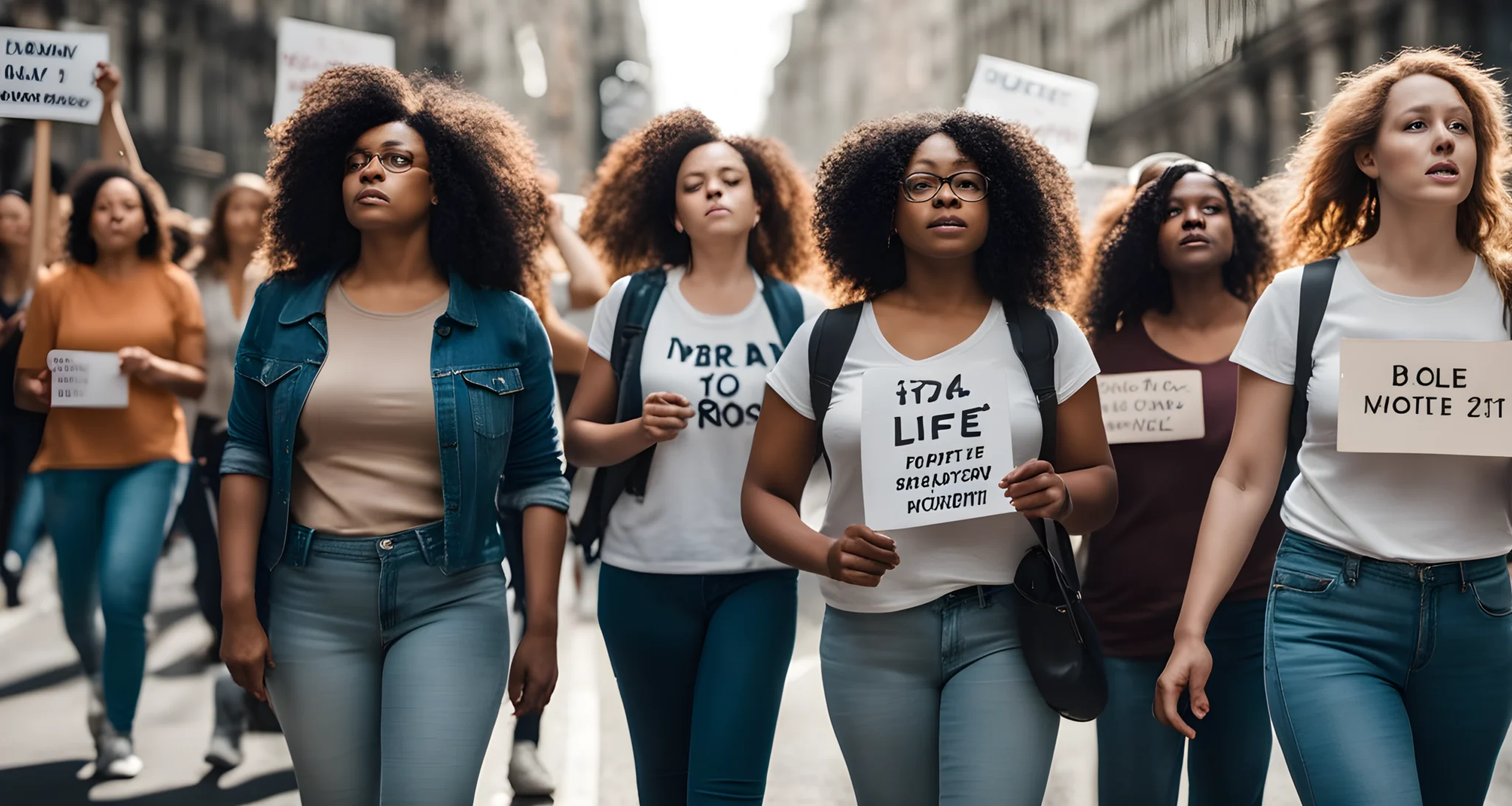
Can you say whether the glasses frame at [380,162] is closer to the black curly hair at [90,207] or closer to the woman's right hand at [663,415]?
the woman's right hand at [663,415]

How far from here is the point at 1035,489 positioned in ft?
9.77

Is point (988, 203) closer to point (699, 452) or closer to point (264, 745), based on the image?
point (699, 452)

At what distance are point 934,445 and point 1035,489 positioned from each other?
0.79 feet

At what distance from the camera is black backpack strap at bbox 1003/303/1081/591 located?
3193 millimetres

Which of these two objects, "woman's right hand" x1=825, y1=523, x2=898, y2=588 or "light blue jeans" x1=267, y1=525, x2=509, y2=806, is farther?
"light blue jeans" x1=267, y1=525, x2=509, y2=806

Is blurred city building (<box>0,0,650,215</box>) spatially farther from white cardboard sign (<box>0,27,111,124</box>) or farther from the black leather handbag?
the black leather handbag

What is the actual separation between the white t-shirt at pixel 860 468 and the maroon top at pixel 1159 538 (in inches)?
38.0

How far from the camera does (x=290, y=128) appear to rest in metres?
3.66

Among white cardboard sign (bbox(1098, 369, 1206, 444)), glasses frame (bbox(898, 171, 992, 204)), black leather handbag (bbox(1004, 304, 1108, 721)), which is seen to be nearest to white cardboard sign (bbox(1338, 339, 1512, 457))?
black leather handbag (bbox(1004, 304, 1108, 721))

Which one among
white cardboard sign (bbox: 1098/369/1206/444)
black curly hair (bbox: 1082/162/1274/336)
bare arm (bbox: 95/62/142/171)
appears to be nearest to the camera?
white cardboard sign (bbox: 1098/369/1206/444)

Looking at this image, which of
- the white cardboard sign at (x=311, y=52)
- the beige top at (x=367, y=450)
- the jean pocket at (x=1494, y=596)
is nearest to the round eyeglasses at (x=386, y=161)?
the beige top at (x=367, y=450)

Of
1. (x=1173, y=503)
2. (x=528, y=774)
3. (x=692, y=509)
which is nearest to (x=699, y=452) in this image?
(x=692, y=509)

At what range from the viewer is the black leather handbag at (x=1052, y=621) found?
9.96 ft

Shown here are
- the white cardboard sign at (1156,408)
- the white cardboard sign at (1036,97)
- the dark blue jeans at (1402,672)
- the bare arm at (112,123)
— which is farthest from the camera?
the white cardboard sign at (1036,97)
